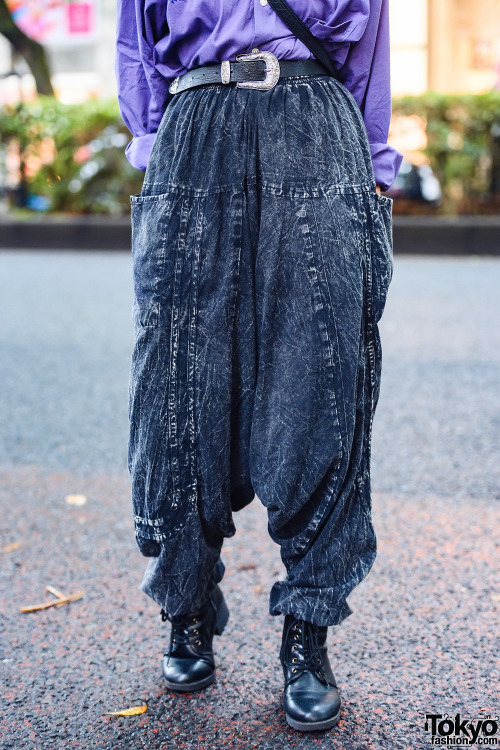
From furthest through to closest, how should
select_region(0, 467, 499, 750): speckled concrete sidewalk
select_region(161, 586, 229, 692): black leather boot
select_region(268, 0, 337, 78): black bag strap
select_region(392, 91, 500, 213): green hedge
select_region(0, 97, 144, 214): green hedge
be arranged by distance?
select_region(0, 97, 144, 214): green hedge, select_region(392, 91, 500, 213): green hedge, select_region(161, 586, 229, 692): black leather boot, select_region(0, 467, 499, 750): speckled concrete sidewalk, select_region(268, 0, 337, 78): black bag strap

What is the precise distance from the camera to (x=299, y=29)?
1.68 metres

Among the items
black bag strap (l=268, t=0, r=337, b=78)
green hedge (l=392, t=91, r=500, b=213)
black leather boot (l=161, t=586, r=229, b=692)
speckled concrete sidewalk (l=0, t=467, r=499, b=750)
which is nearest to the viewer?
black bag strap (l=268, t=0, r=337, b=78)

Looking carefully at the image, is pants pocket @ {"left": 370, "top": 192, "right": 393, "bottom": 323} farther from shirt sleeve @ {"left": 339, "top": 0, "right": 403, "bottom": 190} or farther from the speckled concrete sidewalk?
the speckled concrete sidewalk

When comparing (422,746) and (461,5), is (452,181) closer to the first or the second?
(461,5)

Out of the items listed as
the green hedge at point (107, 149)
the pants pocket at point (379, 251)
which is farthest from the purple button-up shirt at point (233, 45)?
the green hedge at point (107, 149)

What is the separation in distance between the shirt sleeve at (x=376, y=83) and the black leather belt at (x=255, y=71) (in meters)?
0.11

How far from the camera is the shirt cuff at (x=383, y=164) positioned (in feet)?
6.03

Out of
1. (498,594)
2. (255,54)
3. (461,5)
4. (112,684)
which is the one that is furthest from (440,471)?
(461,5)

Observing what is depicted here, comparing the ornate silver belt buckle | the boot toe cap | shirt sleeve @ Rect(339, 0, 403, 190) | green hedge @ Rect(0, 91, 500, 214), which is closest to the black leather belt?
the ornate silver belt buckle

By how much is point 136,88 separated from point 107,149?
927cm

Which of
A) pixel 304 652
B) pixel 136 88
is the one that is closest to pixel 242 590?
pixel 304 652

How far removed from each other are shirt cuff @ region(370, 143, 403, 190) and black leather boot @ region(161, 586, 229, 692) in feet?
3.26

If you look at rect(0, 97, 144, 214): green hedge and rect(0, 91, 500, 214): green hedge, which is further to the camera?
rect(0, 97, 144, 214): green hedge

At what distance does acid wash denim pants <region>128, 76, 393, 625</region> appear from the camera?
169 cm
